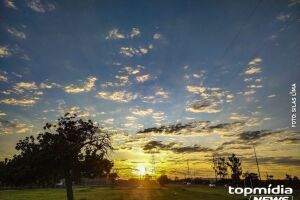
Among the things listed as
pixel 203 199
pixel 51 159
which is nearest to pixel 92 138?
pixel 51 159

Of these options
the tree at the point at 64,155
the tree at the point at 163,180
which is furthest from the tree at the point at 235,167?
the tree at the point at 64,155

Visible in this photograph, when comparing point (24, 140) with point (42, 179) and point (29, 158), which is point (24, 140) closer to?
point (29, 158)

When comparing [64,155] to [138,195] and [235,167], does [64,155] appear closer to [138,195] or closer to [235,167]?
[138,195]

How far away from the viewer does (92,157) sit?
45875 mm

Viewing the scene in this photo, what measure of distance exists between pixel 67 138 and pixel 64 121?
9.79ft

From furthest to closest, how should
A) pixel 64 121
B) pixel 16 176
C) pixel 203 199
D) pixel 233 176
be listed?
pixel 233 176 → pixel 203 199 → pixel 64 121 → pixel 16 176

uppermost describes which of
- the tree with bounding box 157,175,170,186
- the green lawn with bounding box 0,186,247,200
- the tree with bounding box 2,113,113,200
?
the tree with bounding box 2,113,113,200
